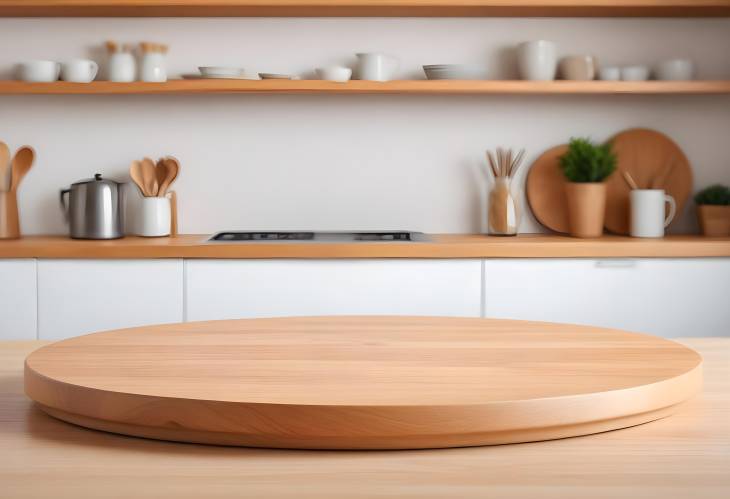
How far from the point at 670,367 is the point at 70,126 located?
320cm

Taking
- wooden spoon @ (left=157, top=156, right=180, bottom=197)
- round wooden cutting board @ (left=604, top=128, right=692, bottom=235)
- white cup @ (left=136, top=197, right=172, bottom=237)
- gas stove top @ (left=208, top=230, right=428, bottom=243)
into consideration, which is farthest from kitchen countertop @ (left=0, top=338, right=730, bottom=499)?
round wooden cutting board @ (left=604, top=128, right=692, bottom=235)

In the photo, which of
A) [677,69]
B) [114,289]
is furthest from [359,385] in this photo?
[677,69]

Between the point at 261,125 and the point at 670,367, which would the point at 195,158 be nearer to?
the point at 261,125

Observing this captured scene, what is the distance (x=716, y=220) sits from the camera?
12.0 feet

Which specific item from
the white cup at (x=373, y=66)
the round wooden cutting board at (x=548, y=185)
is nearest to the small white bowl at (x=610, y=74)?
the round wooden cutting board at (x=548, y=185)

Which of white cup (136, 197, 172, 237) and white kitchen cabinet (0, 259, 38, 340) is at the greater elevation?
white cup (136, 197, 172, 237)

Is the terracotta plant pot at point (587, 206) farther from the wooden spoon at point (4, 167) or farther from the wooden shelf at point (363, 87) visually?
the wooden spoon at point (4, 167)

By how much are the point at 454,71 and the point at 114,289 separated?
1530 mm

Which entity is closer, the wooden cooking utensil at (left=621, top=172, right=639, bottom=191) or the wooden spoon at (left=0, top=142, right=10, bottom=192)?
the wooden spoon at (left=0, top=142, right=10, bottom=192)

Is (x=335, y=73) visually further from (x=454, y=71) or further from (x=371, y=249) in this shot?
(x=371, y=249)

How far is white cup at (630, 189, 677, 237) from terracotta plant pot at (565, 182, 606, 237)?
0.13m

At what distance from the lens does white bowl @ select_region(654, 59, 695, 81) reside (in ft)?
12.1

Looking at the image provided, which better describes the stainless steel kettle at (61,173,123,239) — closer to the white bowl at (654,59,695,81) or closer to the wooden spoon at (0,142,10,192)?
the wooden spoon at (0,142,10,192)

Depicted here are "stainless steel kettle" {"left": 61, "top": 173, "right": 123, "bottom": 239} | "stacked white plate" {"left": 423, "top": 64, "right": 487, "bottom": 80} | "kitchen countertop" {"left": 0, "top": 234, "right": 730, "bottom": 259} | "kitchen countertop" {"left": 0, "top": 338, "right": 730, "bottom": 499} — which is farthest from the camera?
"stacked white plate" {"left": 423, "top": 64, "right": 487, "bottom": 80}
